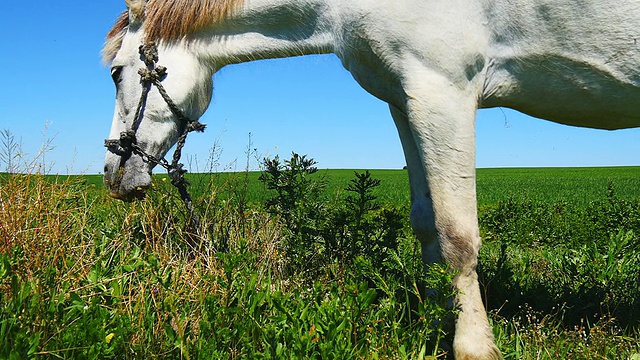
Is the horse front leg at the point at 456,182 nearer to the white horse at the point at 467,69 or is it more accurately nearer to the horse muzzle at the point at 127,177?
the white horse at the point at 467,69

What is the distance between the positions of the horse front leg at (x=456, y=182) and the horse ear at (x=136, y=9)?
6.15 feet

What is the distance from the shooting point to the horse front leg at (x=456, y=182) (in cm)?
254

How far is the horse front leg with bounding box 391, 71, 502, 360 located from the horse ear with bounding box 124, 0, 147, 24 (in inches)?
73.8

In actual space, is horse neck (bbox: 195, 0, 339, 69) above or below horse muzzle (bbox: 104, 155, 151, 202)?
above

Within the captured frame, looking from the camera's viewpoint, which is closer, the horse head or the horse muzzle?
the horse head

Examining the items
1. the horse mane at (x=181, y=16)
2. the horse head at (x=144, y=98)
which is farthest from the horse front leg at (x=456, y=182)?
the horse head at (x=144, y=98)

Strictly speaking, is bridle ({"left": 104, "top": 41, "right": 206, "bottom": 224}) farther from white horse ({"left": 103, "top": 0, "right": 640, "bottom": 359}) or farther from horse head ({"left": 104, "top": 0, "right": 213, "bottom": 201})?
white horse ({"left": 103, "top": 0, "right": 640, "bottom": 359})

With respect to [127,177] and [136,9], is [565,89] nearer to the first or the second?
[136,9]

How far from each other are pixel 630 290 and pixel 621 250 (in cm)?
49

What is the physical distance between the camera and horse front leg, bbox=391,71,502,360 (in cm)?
254

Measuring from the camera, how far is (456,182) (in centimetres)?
256

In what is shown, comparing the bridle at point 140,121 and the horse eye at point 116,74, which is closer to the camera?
the bridle at point 140,121

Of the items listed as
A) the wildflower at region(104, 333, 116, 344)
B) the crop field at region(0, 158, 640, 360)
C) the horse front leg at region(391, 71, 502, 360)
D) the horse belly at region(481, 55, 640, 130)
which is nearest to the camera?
the wildflower at region(104, 333, 116, 344)

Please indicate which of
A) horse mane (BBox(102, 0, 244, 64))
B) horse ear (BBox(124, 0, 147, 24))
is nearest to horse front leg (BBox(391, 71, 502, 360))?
horse mane (BBox(102, 0, 244, 64))
